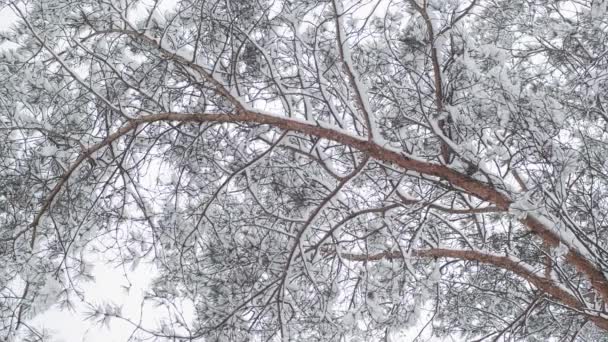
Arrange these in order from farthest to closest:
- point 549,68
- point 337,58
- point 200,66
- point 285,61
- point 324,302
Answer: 1. point 549,68
2. point 285,61
3. point 337,58
4. point 324,302
5. point 200,66

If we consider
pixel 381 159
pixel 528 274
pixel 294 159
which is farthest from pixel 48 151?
pixel 528 274

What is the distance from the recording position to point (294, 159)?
4012mm

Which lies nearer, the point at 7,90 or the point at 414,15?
the point at 414,15

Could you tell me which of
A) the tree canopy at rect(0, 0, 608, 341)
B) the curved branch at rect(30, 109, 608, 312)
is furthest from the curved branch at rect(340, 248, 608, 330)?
the curved branch at rect(30, 109, 608, 312)

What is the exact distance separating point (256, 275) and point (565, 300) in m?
1.99

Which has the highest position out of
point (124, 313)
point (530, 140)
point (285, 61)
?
point (285, 61)

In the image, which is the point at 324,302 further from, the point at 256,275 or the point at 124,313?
the point at 124,313

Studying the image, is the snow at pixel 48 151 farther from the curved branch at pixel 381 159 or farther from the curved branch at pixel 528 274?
the curved branch at pixel 528 274

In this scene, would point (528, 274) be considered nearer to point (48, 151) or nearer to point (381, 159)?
point (381, 159)

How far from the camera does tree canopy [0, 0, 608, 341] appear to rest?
9.84 ft

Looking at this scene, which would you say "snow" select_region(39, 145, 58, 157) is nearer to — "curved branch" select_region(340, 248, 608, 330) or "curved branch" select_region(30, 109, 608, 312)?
"curved branch" select_region(30, 109, 608, 312)

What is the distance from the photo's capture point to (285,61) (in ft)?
12.9

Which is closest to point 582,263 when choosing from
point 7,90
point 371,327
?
point 371,327

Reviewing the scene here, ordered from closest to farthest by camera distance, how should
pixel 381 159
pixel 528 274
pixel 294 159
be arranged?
pixel 381 159
pixel 528 274
pixel 294 159
